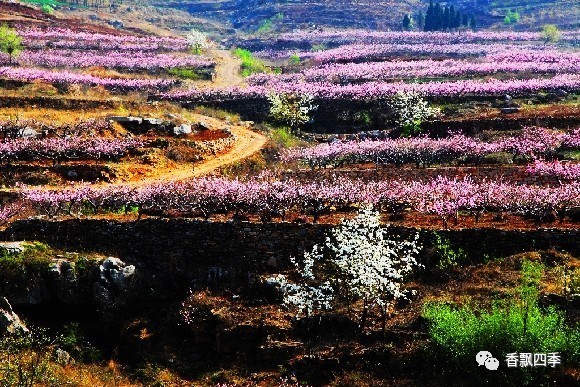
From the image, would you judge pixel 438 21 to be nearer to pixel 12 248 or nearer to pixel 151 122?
pixel 151 122

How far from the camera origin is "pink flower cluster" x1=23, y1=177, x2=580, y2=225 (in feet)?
Result: 91.9

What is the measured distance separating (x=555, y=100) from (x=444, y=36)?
79.2 meters

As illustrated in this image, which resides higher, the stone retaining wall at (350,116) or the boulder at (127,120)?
the boulder at (127,120)

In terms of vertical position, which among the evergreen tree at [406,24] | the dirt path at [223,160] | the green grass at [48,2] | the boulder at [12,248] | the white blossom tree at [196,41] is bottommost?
the dirt path at [223,160]

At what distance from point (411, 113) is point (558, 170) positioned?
22356mm

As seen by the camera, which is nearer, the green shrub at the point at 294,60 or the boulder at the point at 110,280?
the boulder at the point at 110,280

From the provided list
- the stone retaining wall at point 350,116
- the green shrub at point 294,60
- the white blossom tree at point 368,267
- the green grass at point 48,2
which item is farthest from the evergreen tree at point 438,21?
the white blossom tree at point 368,267

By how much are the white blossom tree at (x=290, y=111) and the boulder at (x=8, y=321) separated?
127 feet

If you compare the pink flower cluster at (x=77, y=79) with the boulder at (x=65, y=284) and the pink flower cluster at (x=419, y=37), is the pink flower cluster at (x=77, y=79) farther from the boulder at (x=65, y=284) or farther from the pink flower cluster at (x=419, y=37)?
the pink flower cluster at (x=419, y=37)

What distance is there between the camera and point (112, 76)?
81.9 meters

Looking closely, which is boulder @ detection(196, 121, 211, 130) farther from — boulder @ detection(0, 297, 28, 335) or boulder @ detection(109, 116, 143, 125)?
boulder @ detection(0, 297, 28, 335)

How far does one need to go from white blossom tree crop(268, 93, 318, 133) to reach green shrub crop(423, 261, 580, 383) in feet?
136

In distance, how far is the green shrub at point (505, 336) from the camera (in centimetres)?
1920

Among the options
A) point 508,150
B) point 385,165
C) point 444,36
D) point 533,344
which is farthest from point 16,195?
point 444,36
